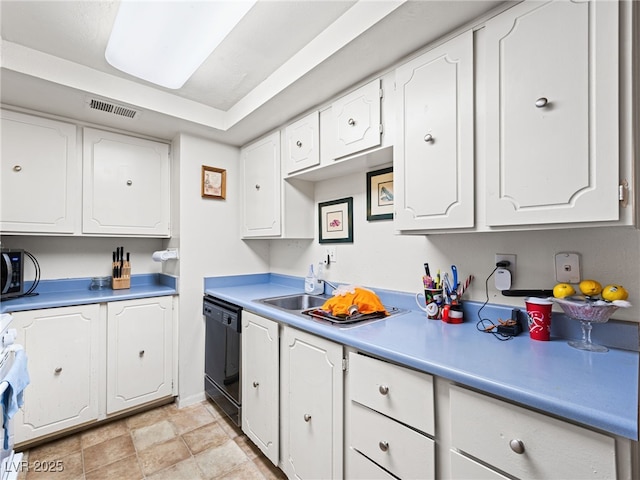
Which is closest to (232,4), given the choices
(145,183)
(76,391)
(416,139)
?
(416,139)

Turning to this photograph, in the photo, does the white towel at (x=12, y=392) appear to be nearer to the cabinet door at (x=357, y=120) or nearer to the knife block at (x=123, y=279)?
the knife block at (x=123, y=279)

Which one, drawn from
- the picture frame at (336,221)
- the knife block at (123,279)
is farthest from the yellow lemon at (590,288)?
the knife block at (123,279)

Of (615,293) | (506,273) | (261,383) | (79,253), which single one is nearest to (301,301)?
(261,383)

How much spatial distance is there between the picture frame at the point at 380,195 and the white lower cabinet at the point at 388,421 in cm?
96

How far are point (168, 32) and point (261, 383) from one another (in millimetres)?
1858

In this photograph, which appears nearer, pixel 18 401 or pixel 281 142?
pixel 18 401

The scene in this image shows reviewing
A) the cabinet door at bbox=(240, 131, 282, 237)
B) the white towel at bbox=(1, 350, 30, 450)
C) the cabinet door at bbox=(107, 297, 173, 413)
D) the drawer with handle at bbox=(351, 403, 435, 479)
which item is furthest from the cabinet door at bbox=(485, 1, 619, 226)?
the cabinet door at bbox=(107, 297, 173, 413)

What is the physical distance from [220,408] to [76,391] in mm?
946

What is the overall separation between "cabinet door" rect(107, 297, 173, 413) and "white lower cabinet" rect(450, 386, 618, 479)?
2137mm

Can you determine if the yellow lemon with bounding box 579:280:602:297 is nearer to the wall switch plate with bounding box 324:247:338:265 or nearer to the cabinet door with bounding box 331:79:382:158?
Result: the cabinet door with bounding box 331:79:382:158

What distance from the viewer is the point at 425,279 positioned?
153cm

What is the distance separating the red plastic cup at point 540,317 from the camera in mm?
1119

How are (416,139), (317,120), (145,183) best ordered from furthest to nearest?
(145,183)
(317,120)
(416,139)

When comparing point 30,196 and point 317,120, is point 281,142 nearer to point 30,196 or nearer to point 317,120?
point 317,120
